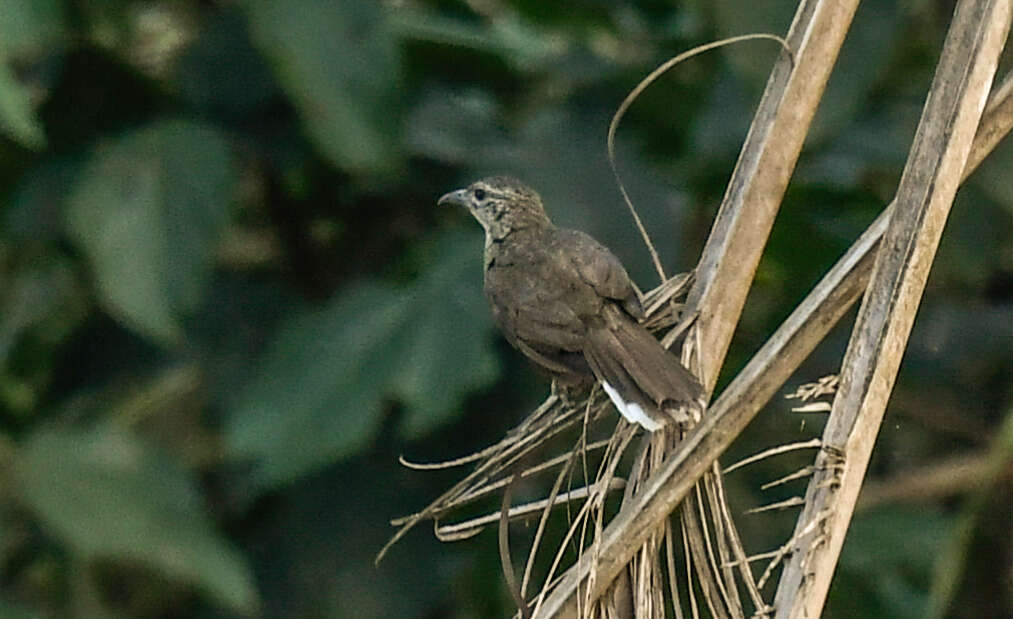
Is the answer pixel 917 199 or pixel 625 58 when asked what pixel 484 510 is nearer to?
pixel 625 58

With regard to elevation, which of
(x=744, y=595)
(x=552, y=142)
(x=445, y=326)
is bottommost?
(x=744, y=595)

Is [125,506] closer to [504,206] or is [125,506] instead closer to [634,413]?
[504,206]

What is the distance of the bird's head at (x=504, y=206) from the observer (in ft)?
9.23

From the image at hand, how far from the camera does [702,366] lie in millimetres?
1670

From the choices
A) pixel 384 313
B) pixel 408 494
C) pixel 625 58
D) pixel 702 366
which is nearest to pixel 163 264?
pixel 384 313

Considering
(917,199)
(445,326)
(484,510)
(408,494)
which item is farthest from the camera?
(408,494)

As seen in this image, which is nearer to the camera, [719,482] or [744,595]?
[719,482]

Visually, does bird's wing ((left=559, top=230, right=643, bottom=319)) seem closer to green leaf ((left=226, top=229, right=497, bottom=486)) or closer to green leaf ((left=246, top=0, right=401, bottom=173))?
green leaf ((left=226, top=229, right=497, bottom=486))

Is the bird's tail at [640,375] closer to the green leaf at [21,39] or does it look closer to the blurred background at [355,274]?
the blurred background at [355,274]

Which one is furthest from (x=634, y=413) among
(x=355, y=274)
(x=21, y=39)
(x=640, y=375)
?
(x=355, y=274)

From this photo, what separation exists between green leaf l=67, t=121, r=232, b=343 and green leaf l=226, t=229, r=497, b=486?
259mm

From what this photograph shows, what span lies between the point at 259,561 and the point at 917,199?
258 centimetres

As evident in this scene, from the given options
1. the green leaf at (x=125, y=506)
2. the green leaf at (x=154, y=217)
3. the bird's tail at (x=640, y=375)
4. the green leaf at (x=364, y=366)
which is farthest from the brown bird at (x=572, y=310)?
the green leaf at (x=125, y=506)

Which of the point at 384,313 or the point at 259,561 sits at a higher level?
the point at 384,313
